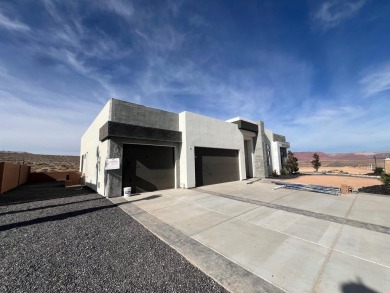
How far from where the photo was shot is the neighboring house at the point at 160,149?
9039 millimetres

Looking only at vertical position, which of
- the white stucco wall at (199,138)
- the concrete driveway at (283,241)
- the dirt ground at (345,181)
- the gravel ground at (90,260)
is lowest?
the dirt ground at (345,181)

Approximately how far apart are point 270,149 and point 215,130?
9.99 metres

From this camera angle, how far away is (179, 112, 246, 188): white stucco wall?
1148cm

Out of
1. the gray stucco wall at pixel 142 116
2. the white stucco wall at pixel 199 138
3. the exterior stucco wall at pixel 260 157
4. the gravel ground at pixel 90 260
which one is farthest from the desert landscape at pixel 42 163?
the exterior stucco wall at pixel 260 157

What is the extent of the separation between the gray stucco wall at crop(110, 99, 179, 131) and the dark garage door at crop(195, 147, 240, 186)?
286 cm

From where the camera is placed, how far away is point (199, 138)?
12531 millimetres

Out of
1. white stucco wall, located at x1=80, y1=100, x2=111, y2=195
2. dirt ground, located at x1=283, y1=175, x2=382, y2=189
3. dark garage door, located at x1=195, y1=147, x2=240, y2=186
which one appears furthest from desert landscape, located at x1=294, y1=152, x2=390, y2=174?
white stucco wall, located at x1=80, y1=100, x2=111, y2=195

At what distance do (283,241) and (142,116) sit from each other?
9063 millimetres

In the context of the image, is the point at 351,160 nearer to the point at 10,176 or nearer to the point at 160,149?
the point at 160,149

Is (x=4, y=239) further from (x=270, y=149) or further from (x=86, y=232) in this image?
(x=270, y=149)

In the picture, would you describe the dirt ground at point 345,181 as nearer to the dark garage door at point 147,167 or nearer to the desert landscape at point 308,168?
the desert landscape at point 308,168

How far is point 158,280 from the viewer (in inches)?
105

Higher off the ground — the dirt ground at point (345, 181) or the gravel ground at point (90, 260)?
the gravel ground at point (90, 260)

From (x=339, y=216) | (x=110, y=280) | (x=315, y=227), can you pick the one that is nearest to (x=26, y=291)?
(x=110, y=280)
